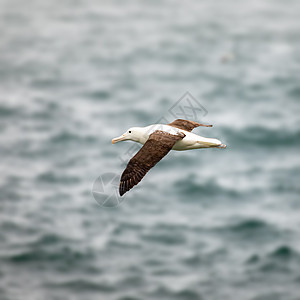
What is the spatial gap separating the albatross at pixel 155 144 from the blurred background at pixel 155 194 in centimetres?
14194

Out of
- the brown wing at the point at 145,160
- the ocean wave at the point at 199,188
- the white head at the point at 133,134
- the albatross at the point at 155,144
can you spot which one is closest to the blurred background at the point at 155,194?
the ocean wave at the point at 199,188

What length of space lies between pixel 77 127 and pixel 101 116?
10268 mm

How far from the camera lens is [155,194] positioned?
181125 mm

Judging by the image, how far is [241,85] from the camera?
196 m

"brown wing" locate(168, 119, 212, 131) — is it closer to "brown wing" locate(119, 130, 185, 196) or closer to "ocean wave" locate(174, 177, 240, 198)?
"brown wing" locate(119, 130, 185, 196)

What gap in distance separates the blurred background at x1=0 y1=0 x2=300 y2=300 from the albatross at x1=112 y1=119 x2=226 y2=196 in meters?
142

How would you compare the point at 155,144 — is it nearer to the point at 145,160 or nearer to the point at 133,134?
the point at 145,160

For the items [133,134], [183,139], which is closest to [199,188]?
[133,134]

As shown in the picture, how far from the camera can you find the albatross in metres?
22.0

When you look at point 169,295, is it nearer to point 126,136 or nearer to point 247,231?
point 247,231

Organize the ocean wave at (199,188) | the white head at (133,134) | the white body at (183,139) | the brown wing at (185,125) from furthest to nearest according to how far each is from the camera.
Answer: the ocean wave at (199,188) → the brown wing at (185,125) → the white head at (133,134) → the white body at (183,139)

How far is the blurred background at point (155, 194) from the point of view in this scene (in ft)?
557

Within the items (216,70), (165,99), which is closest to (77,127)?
(165,99)

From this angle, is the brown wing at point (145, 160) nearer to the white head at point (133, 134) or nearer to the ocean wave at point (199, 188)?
the white head at point (133, 134)
